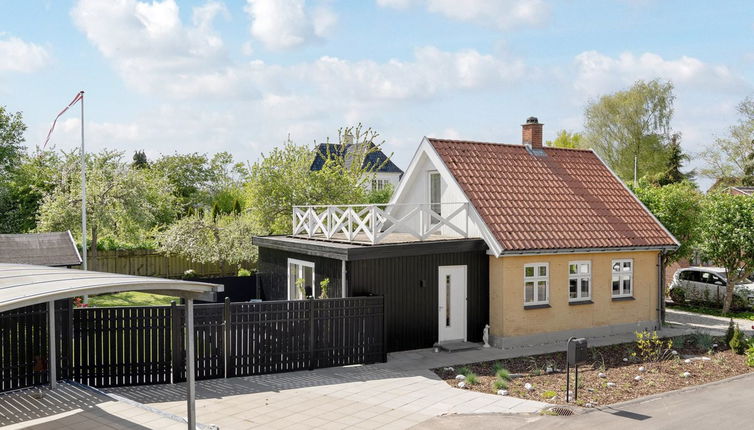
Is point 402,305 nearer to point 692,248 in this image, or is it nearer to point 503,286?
point 503,286

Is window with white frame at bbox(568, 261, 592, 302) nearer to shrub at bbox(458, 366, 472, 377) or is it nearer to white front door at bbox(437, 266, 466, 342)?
white front door at bbox(437, 266, 466, 342)

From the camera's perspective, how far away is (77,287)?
723 centimetres

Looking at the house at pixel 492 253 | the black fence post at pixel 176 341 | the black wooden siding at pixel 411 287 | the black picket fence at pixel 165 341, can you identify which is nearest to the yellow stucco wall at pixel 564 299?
the house at pixel 492 253

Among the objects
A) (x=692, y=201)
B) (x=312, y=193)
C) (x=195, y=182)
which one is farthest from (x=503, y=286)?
(x=195, y=182)

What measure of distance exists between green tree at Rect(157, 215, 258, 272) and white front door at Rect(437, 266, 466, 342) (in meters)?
13.8

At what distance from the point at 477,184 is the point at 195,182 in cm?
5149

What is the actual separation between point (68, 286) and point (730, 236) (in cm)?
2255

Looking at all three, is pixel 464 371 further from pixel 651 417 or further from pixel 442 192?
pixel 442 192

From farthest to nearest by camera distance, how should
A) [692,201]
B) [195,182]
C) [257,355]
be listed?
[195,182]
[692,201]
[257,355]

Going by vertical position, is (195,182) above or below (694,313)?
above

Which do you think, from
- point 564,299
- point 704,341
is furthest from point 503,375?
point 704,341

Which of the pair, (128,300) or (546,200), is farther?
(128,300)

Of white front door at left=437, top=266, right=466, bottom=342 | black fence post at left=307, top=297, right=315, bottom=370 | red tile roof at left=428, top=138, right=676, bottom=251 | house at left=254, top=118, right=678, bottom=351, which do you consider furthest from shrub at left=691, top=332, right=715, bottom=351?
black fence post at left=307, top=297, right=315, bottom=370

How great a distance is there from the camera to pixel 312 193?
2745 centimetres
